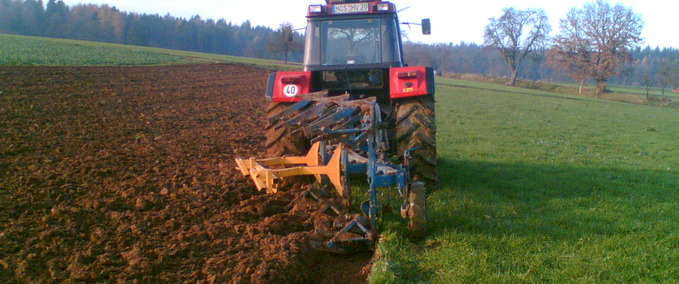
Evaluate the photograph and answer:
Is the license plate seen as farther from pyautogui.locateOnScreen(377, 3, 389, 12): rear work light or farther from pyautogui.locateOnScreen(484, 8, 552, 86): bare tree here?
pyautogui.locateOnScreen(484, 8, 552, 86): bare tree

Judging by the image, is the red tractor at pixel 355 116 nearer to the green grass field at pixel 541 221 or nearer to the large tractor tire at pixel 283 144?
the large tractor tire at pixel 283 144

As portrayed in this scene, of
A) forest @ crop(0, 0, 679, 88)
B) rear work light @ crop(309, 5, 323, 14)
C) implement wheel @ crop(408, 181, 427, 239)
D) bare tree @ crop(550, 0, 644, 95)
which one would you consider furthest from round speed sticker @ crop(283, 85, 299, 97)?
forest @ crop(0, 0, 679, 88)

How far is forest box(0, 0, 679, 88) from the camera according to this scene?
69.2 m

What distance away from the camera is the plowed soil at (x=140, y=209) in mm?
3416

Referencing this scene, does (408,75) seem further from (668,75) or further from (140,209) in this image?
(668,75)

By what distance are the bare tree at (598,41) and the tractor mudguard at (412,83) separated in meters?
41.8

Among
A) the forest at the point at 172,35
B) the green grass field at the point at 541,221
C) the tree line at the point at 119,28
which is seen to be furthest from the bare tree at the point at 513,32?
Result: the green grass field at the point at 541,221

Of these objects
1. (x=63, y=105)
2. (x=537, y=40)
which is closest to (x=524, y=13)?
(x=537, y=40)

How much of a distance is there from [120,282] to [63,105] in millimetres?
9033

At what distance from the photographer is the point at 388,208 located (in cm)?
425

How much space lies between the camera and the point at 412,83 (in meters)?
5.49

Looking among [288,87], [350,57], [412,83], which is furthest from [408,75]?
[288,87]

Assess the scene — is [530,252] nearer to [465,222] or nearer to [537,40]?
[465,222]

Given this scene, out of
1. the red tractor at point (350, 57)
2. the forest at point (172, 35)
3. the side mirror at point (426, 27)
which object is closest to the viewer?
the red tractor at point (350, 57)
